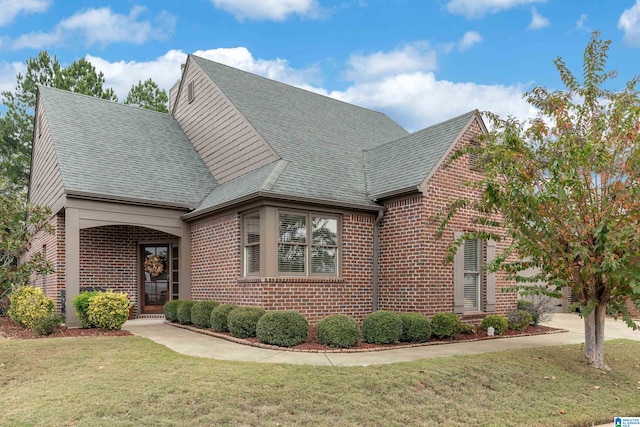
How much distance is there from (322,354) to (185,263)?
6.70 meters

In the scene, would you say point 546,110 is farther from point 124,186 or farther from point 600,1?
point 124,186

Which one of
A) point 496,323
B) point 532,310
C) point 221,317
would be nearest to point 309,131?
point 221,317

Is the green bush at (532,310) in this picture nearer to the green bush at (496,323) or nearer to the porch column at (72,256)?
the green bush at (496,323)

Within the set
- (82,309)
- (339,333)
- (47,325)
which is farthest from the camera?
(82,309)

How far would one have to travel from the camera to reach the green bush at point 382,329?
964 cm

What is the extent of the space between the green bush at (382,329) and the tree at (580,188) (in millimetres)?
2232

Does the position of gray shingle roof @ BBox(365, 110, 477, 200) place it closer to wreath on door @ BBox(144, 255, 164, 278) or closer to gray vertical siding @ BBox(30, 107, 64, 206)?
wreath on door @ BBox(144, 255, 164, 278)

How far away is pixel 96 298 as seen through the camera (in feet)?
36.8

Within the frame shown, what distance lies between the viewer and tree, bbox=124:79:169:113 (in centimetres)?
3008

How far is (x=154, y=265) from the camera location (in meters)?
15.1

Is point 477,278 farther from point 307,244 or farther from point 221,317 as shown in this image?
point 221,317

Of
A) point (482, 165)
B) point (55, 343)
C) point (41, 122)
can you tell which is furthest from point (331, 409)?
point (41, 122)

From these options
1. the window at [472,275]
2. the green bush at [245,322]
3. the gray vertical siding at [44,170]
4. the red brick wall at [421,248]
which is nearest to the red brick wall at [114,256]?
the gray vertical siding at [44,170]

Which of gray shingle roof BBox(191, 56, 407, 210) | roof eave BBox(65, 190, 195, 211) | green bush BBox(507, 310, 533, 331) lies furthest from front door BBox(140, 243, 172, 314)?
green bush BBox(507, 310, 533, 331)
